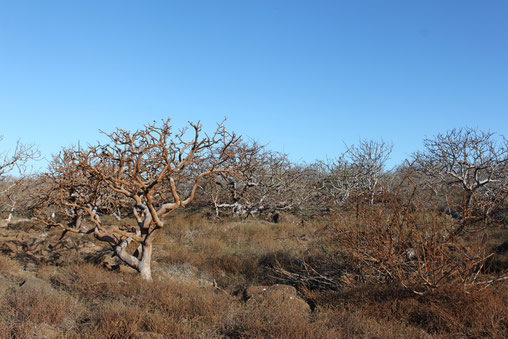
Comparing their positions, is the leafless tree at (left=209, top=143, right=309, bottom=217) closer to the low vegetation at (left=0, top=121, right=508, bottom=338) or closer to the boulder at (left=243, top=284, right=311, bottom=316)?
the low vegetation at (left=0, top=121, right=508, bottom=338)

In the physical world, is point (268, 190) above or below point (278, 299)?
above

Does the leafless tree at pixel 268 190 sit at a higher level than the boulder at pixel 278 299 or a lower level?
higher

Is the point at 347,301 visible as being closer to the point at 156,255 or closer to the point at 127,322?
the point at 127,322

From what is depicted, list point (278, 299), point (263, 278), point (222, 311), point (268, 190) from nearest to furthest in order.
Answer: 1. point (222, 311)
2. point (278, 299)
3. point (263, 278)
4. point (268, 190)

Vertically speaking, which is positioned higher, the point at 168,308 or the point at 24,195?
the point at 24,195

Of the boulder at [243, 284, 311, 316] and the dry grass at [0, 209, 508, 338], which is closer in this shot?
the dry grass at [0, 209, 508, 338]

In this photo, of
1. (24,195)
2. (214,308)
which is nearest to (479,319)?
(214,308)

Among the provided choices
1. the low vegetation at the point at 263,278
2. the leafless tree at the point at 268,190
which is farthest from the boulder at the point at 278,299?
the leafless tree at the point at 268,190

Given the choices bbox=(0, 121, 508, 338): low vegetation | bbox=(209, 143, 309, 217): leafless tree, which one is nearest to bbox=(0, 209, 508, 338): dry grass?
bbox=(0, 121, 508, 338): low vegetation

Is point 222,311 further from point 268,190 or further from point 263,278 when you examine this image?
point 268,190

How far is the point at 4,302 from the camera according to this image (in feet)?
18.4

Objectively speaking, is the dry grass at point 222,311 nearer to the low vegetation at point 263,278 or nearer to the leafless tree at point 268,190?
the low vegetation at point 263,278

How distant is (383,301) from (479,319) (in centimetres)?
132

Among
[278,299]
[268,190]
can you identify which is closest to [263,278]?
[278,299]
